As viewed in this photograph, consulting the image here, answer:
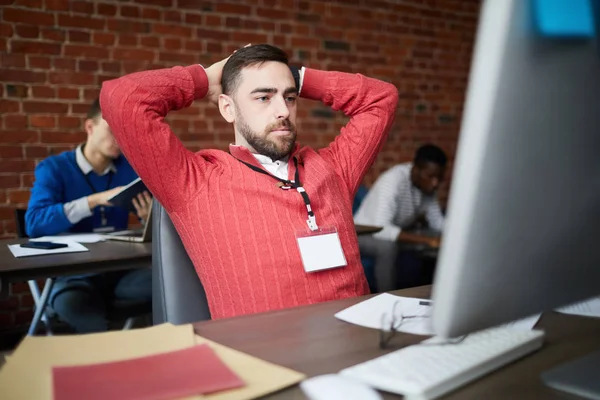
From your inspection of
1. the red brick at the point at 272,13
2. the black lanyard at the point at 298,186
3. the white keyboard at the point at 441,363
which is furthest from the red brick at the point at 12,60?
the white keyboard at the point at 441,363

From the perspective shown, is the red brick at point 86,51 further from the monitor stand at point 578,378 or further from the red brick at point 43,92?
the monitor stand at point 578,378

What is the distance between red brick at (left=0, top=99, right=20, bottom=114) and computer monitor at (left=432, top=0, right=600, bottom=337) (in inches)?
124

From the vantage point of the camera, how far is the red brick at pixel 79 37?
11.0 ft

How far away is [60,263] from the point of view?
1896 mm

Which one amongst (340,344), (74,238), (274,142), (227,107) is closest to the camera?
(340,344)

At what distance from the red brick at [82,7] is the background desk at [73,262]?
164cm

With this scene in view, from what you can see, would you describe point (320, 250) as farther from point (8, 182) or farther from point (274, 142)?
point (8, 182)

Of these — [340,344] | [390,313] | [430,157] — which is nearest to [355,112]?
[390,313]

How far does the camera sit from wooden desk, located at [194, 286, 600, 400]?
72cm

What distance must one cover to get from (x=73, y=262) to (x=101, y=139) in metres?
1.00

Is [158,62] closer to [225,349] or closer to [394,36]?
[394,36]

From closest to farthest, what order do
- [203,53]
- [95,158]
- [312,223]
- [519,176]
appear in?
[519,176], [312,223], [95,158], [203,53]

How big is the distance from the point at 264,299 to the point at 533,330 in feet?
2.18

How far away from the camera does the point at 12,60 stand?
10.5ft
